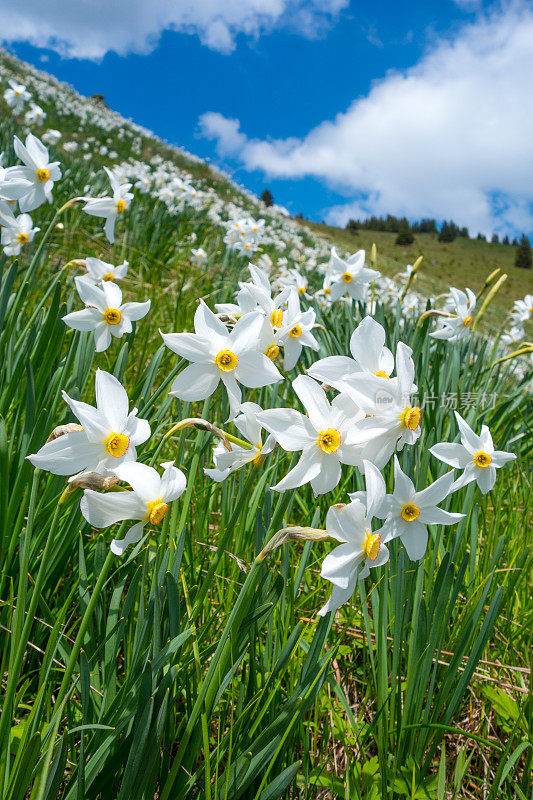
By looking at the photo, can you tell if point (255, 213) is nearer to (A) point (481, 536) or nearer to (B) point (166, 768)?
(A) point (481, 536)

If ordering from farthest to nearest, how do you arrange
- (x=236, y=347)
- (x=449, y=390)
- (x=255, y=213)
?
(x=255, y=213), (x=449, y=390), (x=236, y=347)

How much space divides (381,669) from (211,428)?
0.83 m

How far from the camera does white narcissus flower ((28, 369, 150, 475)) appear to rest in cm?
84

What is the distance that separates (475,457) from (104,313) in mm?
1164

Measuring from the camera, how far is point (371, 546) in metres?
0.81

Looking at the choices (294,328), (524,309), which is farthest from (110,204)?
(524,309)

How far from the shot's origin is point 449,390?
254 cm

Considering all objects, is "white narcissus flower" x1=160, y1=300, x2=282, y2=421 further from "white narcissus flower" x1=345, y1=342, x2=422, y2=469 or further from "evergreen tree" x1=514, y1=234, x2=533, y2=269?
"evergreen tree" x1=514, y1=234, x2=533, y2=269

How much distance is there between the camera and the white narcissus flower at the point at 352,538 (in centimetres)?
78

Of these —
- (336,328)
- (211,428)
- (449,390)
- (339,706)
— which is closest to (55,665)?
(339,706)

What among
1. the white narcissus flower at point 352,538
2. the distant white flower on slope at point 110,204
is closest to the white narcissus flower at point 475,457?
the white narcissus flower at point 352,538

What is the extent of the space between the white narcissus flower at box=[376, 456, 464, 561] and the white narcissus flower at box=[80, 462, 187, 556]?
A: 381mm

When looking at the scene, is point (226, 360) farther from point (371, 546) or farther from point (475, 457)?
point (475, 457)

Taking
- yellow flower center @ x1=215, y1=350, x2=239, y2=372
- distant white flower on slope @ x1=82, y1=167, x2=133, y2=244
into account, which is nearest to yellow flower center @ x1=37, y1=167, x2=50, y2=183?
distant white flower on slope @ x1=82, y1=167, x2=133, y2=244
